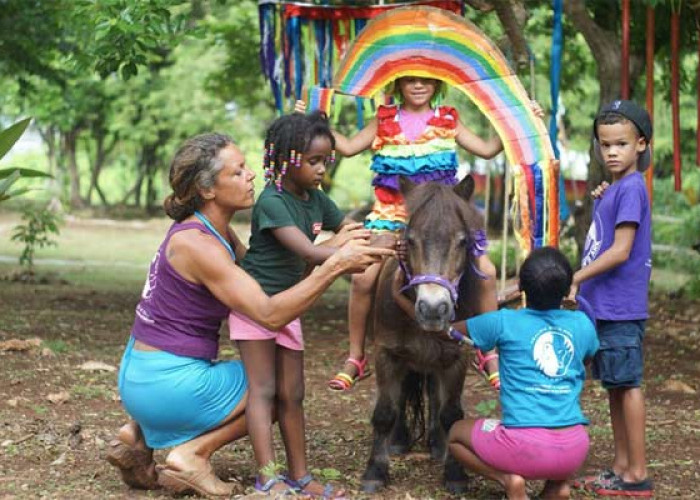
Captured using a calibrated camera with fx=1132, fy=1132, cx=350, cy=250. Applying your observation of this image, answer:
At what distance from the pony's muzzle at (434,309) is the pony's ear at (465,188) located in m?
0.72

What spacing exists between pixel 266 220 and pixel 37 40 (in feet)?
26.3

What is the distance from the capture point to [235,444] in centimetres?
620

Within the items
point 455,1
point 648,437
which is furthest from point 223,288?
point 455,1

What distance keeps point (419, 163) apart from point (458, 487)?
162cm

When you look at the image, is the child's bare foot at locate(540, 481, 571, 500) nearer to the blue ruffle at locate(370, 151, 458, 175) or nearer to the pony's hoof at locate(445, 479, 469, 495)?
the pony's hoof at locate(445, 479, 469, 495)

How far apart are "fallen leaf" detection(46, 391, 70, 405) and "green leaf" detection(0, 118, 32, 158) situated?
1708 mm

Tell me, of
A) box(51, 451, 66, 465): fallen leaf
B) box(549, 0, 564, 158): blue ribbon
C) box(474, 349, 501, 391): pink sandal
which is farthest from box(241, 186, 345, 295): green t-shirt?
box(549, 0, 564, 158): blue ribbon

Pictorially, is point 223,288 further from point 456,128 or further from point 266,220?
point 456,128

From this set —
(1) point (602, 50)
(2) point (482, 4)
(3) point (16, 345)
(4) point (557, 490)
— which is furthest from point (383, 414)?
(1) point (602, 50)

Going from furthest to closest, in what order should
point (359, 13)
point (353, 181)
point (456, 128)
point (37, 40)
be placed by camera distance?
point (353, 181)
point (37, 40)
point (359, 13)
point (456, 128)

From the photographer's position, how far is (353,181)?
118 ft

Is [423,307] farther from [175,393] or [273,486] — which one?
[175,393]

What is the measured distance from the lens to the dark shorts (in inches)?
208

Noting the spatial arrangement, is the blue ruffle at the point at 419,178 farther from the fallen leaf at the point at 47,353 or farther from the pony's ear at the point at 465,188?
the fallen leaf at the point at 47,353
